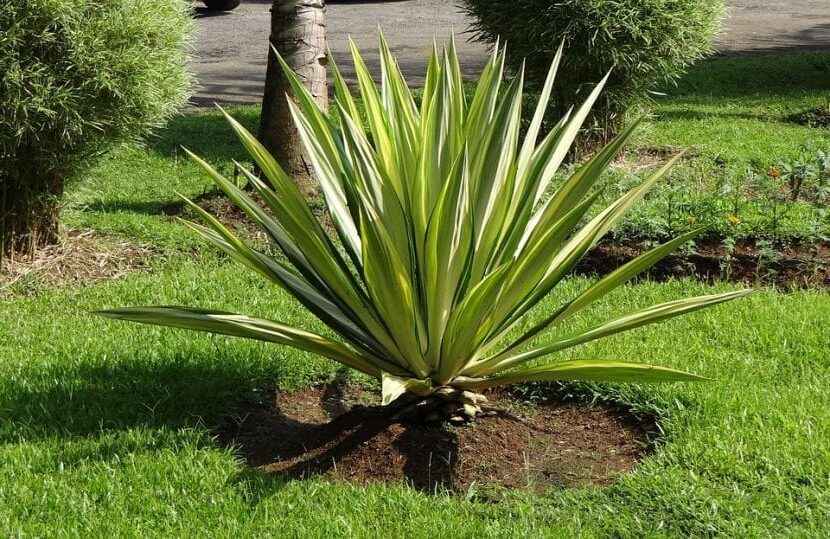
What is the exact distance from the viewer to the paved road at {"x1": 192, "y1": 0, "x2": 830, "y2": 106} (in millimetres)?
14373

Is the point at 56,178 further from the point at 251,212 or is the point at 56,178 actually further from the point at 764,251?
the point at 764,251

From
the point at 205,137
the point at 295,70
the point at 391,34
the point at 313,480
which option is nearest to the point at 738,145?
the point at 295,70

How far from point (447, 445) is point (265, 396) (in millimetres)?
914

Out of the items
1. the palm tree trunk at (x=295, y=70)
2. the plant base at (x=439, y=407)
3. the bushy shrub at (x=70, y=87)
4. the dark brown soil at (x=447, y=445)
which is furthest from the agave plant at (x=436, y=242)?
the palm tree trunk at (x=295, y=70)

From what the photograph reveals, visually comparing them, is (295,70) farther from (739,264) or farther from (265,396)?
(265,396)

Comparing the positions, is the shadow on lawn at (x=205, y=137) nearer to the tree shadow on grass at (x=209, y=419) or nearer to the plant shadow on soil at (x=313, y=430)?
the tree shadow on grass at (x=209, y=419)

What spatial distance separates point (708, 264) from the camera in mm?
6199

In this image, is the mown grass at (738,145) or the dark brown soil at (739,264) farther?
the mown grass at (738,145)

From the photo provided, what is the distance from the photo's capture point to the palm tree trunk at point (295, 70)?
7.32 metres

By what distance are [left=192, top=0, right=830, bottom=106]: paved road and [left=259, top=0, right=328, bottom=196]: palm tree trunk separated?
524 cm

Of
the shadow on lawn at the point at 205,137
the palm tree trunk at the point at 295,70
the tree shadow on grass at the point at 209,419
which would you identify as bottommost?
the shadow on lawn at the point at 205,137

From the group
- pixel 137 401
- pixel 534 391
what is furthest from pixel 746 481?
pixel 137 401

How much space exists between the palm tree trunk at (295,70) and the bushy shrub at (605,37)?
1.63m

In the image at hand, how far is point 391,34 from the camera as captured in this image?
18078 millimetres
